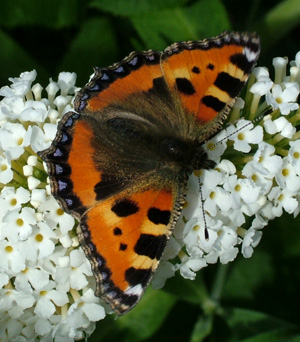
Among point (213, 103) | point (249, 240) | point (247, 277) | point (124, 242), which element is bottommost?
point (247, 277)

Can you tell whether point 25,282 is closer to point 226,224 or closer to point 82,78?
point 226,224

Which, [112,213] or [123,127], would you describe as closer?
[112,213]

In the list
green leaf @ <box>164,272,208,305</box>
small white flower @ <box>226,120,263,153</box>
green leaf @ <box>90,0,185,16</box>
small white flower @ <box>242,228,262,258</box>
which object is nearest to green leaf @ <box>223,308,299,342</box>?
green leaf @ <box>164,272,208,305</box>

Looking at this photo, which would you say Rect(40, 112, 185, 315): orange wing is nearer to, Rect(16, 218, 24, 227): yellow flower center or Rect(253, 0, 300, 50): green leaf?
Rect(16, 218, 24, 227): yellow flower center

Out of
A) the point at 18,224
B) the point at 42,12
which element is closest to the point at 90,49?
the point at 42,12

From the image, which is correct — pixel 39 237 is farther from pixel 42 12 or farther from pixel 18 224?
pixel 42 12

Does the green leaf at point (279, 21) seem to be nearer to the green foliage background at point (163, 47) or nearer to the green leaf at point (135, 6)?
the green foliage background at point (163, 47)

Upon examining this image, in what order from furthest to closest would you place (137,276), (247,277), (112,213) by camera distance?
(247,277) < (112,213) < (137,276)

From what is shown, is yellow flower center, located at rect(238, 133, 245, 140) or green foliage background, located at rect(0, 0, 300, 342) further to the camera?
green foliage background, located at rect(0, 0, 300, 342)
